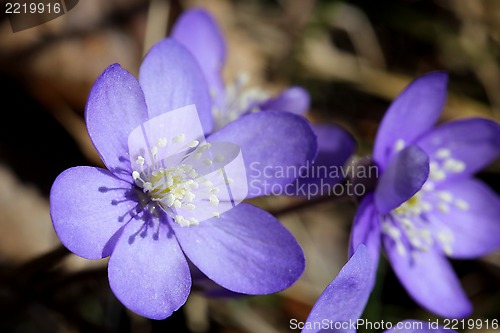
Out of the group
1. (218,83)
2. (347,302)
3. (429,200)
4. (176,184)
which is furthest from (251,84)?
(347,302)

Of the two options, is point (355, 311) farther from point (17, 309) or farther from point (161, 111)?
point (17, 309)

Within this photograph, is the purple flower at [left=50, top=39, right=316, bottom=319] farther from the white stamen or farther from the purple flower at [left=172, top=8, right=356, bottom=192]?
the white stamen

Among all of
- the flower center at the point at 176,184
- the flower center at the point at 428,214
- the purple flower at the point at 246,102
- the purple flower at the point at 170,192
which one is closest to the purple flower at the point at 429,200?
the flower center at the point at 428,214

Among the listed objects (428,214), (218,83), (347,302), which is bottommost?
(428,214)

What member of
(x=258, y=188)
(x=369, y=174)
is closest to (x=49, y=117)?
(x=258, y=188)

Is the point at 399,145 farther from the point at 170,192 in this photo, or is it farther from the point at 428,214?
the point at 170,192

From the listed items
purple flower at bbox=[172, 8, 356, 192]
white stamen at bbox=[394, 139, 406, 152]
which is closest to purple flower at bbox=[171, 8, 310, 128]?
purple flower at bbox=[172, 8, 356, 192]

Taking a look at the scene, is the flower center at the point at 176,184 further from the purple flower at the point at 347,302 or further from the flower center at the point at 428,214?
the flower center at the point at 428,214
